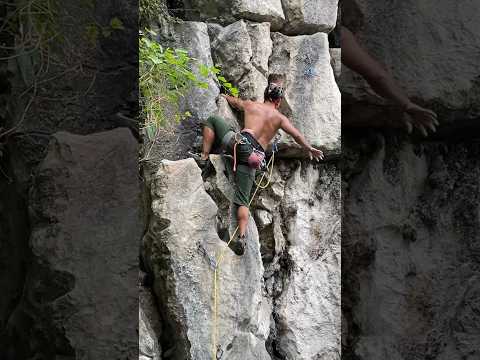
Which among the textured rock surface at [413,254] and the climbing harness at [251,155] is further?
the climbing harness at [251,155]

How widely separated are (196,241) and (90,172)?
3.00 metres

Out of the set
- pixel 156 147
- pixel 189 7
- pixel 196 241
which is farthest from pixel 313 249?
pixel 189 7

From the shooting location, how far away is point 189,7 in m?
4.64

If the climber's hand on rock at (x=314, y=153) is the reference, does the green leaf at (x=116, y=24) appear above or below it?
above

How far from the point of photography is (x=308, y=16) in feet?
16.9

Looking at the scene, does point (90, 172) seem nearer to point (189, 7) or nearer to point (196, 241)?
point (196, 241)

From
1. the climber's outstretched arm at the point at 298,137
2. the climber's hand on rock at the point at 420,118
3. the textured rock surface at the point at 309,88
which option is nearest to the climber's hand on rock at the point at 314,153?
the climber's outstretched arm at the point at 298,137

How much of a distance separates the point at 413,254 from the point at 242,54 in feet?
12.9

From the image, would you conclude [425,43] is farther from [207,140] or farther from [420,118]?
[207,140]

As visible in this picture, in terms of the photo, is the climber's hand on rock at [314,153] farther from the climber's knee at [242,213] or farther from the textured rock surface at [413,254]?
the textured rock surface at [413,254]

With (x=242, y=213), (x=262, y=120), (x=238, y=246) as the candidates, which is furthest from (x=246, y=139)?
(x=238, y=246)

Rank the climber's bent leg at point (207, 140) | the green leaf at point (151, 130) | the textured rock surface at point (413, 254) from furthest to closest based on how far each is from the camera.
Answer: the climber's bent leg at point (207, 140) → the green leaf at point (151, 130) → the textured rock surface at point (413, 254)

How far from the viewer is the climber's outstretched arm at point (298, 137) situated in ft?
15.2

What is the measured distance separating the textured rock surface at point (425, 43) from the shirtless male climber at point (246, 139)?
3.52m
